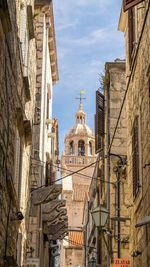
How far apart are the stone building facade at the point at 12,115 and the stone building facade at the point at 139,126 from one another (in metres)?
2.30

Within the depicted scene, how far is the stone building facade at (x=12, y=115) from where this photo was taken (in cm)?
915

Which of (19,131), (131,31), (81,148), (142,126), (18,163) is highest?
(81,148)

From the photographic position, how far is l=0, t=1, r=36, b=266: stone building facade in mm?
9148

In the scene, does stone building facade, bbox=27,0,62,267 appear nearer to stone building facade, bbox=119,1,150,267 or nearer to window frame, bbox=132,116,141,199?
stone building facade, bbox=119,1,150,267

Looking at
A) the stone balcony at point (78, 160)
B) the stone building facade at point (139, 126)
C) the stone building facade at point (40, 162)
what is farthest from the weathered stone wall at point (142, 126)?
the stone balcony at point (78, 160)

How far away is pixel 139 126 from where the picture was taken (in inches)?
462

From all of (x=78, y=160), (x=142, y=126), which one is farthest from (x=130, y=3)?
(x=78, y=160)

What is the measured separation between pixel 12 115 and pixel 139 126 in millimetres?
2656

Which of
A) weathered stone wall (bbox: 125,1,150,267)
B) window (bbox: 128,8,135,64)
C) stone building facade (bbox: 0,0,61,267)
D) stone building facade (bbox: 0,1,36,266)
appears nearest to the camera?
stone building facade (bbox: 0,1,36,266)

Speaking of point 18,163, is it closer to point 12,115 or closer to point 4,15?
point 12,115

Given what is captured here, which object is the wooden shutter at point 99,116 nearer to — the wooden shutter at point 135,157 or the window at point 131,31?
the window at point 131,31

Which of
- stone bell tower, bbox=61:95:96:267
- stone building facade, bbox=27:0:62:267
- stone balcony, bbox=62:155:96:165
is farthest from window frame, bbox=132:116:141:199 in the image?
stone balcony, bbox=62:155:96:165

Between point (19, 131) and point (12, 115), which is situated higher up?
point (19, 131)

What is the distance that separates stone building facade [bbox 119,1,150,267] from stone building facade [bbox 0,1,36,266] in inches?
90.6
